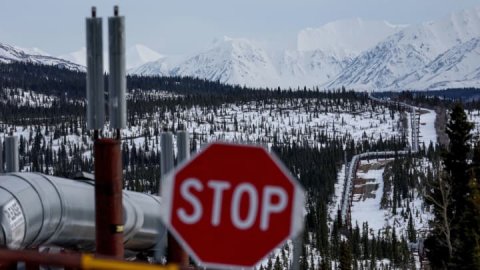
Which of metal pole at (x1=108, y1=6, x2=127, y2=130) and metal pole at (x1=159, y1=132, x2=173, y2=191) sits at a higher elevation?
metal pole at (x1=108, y1=6, x2=127, y2=130)

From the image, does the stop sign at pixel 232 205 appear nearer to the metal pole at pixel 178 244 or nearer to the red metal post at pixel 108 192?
the red metal post at pixel 108 192

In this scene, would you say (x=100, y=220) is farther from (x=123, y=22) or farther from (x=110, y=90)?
(x=123, y=22)

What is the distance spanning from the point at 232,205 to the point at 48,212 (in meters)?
7.21

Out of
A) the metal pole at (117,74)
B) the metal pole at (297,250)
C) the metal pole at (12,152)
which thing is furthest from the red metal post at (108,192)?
the metal pole at (12,152)

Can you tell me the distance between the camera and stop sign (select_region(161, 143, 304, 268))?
4.93 meters

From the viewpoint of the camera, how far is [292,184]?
4898 mm

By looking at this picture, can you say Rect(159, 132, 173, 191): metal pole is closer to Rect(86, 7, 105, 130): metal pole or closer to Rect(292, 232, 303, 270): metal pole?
Rect(86, 7, 105, 130): metal pole

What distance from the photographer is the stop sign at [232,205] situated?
4.93m

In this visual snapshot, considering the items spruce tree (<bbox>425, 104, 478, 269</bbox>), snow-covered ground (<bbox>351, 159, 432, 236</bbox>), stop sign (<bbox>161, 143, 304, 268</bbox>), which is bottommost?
snow-covered ground (<bbox>351, 159, 432, 236</bbox>)

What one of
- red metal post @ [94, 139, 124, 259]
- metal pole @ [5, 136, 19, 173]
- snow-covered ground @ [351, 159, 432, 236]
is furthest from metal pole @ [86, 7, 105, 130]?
snow-covered ground @ [351, 159, 432, 236]

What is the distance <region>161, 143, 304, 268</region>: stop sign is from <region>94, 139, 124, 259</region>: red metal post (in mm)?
4319

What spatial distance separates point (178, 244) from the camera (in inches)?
533

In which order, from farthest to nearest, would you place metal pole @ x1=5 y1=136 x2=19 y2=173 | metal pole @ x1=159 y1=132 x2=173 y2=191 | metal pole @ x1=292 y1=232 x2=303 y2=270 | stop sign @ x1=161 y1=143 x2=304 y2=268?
metal pole @ x1=5 y1=136 x2=19 y2=173
metal pole @ x1=159 y1=132 x2=173 y2=191
metal pole @ x1=292 y1=232 x2=303 y2=270
stop sign @ x1=161 y1=143 x2=304 y2=268

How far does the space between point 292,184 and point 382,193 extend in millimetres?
174814
